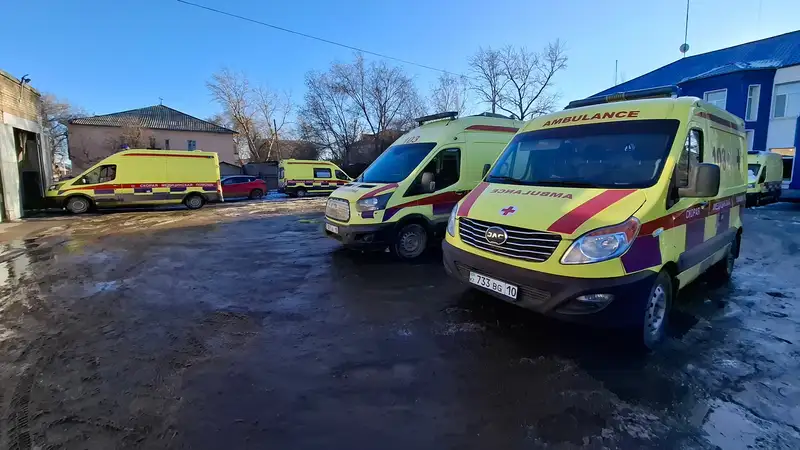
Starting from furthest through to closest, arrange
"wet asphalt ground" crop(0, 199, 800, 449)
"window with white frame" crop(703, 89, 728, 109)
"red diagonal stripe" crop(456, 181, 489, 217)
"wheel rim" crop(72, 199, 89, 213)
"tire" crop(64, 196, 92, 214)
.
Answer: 1. "window with white frame" crop(703, 89, 728, 109)
2. "wheel rim" crop(72, 199, 89, 213)
3. "tire" crop(64, 196, 92, 214)
4. "red diagonal stripe" crop(456, 181, 489, 217)
5. "wet asphalt ground" crop(0, 199, 800, 449)

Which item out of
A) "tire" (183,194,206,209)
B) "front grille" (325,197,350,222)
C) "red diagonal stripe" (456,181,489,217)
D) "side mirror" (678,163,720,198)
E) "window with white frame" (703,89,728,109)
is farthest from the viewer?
"window with white frame" (703,89,728,109)

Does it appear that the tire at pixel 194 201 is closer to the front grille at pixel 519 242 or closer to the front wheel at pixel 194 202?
the front wheel at pixel 194 202

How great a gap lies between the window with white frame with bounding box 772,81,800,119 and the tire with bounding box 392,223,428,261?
28.7 metres

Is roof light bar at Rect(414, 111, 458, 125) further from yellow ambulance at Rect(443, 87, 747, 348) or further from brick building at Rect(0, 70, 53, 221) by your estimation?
brick building at Rect(0, 70, 53, 221)

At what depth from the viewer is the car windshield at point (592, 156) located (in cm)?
379

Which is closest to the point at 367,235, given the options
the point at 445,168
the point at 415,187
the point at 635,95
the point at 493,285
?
the point at 415,187

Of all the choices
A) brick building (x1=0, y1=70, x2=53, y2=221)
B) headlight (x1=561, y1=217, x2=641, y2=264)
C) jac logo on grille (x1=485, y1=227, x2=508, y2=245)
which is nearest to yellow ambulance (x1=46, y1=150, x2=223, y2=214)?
brick building (x1=0, y1=70, x2=53, y2=221)

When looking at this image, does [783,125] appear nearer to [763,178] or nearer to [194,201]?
[763,178]

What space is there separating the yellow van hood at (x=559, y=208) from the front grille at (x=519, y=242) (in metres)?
0.05

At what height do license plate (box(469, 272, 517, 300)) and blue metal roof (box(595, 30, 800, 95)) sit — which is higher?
blue metal roof (box(595, 30, 800, 95))

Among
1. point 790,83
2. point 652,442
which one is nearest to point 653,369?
point 652,442

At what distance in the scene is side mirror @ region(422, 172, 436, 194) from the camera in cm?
688

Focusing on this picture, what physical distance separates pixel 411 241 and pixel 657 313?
13.7 ft

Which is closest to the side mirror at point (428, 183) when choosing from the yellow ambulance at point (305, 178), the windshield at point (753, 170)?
the windshield at point (753, 170)
